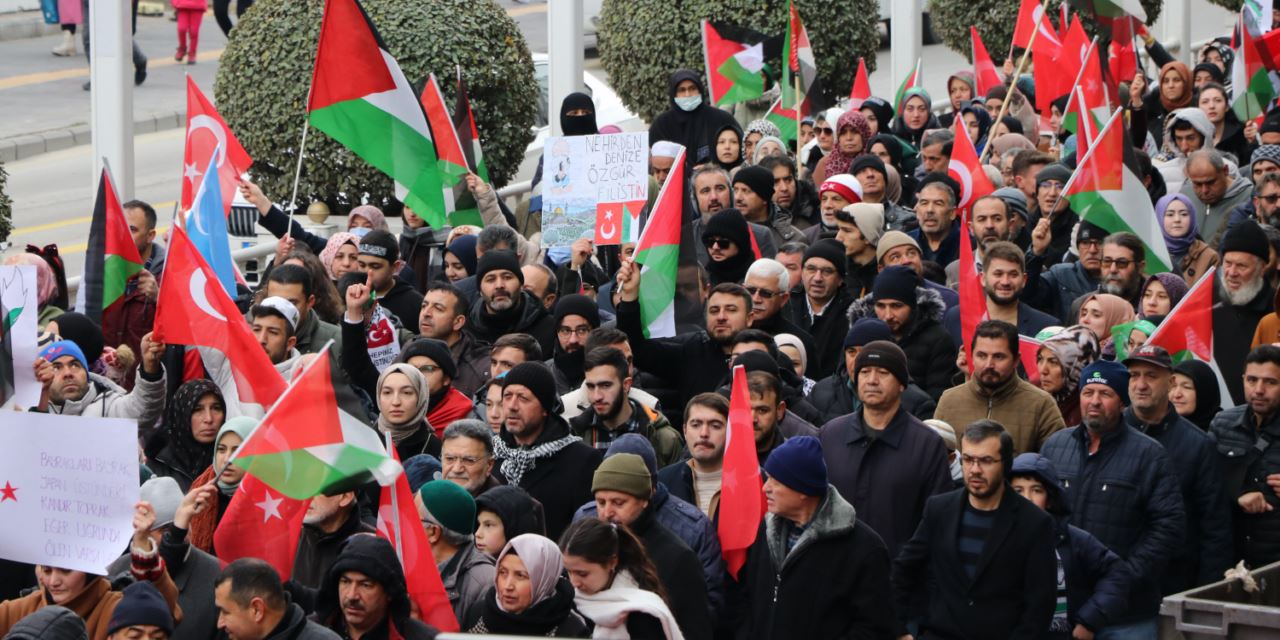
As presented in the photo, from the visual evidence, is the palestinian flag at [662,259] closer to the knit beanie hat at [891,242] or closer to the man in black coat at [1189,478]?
the knit beanie hat at [891,242]

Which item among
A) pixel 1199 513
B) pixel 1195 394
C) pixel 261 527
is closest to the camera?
pixel 261 527

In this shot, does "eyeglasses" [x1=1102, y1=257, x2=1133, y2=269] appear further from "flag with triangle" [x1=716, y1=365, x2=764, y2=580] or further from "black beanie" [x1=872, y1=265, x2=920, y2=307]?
"flag with triangle" [x1=716, y1=365, x2=764, y2=580]

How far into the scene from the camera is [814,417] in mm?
9125

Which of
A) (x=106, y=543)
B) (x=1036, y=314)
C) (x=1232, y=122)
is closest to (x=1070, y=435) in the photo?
(x=1036, y=314)

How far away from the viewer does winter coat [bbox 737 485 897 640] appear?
730 cm

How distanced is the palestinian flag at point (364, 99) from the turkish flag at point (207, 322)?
84.0 inches

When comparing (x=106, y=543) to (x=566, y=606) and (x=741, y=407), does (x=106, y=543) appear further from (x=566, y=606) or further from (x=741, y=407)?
(x=741, y=407)

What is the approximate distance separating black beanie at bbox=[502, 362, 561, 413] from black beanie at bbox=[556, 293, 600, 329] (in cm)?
127

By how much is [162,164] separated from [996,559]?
17.5 meters

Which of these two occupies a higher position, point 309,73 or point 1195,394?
point 309,73

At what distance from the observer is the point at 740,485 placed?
795 centimetres

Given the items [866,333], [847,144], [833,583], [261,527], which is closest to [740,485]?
[833,583]

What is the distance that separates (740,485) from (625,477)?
0.65m

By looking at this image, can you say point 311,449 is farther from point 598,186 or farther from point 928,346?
point 598,186
